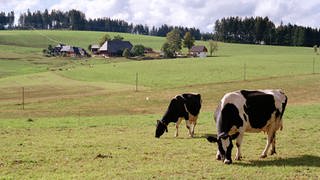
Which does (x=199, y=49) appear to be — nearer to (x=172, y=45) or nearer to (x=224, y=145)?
(x=172, y=45)

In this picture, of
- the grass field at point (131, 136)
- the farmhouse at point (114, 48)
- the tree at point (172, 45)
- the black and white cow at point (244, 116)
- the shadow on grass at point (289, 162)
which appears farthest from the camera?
the farmhouse at point (114, 48)

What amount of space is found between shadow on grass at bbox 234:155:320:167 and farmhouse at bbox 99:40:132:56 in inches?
5484

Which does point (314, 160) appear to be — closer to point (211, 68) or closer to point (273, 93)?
point (273, 93)

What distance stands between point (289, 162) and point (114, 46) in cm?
14578

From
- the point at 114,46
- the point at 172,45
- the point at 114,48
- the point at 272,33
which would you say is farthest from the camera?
the point at 272,33

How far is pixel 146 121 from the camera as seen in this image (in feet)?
100

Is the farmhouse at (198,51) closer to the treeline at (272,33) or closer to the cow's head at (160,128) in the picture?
the treeline at (272,33)

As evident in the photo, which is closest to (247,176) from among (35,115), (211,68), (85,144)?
(85,144)

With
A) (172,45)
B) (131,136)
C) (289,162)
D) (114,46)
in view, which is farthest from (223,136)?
(114,46)

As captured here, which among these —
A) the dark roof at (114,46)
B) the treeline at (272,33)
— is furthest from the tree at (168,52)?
the treeline at (272,33)

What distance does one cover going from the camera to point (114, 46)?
159 meters

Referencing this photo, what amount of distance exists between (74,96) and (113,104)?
8.12 m

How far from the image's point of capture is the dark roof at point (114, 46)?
515ft

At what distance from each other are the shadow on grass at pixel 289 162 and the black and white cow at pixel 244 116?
576mm
